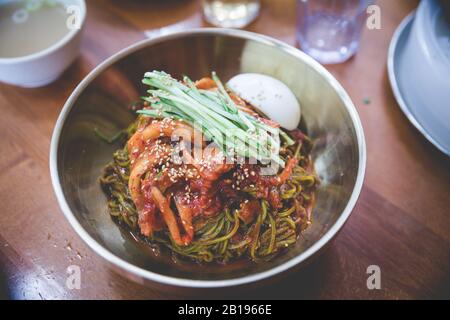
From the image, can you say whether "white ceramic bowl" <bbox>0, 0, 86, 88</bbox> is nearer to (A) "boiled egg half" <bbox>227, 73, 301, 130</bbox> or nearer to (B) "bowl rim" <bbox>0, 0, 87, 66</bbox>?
(B) "bowl rim" <bbox>0, 0, 87, 66</bbox>

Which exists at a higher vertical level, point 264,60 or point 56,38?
point 264,60

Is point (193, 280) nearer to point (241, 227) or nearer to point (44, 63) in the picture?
point (241, 227)

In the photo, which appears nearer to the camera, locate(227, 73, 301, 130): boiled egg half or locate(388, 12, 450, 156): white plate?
locate(227, 73, 301, 130): boiled egg half

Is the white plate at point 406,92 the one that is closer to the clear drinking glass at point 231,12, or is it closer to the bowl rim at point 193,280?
the bowl rim at point 193,280

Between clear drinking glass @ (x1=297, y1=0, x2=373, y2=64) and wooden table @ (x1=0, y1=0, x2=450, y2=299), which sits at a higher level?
clear drinking glass @ (x1=297, y1=0, x2=373, y2=64)

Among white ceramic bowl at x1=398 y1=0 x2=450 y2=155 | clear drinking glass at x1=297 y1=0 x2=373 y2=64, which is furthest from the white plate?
clear drinking glass at x1=297 y1=0 x2=373 y2=64

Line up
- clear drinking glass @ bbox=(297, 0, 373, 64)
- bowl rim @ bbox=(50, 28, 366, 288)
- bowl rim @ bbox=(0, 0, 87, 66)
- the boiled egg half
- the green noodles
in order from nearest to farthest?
bowl rim @ bbox=(50, 28, 366, 288) < the green noodles < the boiled egg half < bowl rim @ bbox=(0, 0, 87, 66) < clear drinking glass @ bbox=(297, 0, 373, 64)

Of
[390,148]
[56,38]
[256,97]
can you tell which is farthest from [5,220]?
[390,148]

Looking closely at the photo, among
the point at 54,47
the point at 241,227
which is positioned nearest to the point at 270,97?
the point at 241,227
